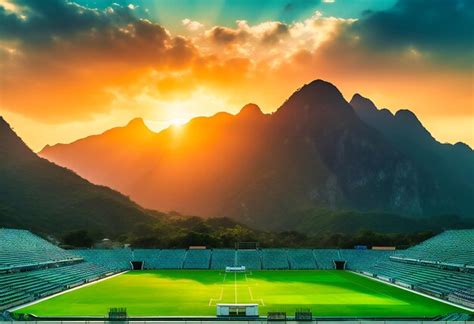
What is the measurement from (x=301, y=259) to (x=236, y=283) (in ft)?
77.6

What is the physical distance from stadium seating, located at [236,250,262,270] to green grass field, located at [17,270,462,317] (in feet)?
36.8

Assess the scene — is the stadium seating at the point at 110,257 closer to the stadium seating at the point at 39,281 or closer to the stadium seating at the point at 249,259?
the stadium seating at the point at 39,281

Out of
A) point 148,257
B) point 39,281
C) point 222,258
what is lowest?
point 39,281

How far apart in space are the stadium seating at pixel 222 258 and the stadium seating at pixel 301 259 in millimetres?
8275

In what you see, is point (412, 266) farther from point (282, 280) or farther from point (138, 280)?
point (138, 280)

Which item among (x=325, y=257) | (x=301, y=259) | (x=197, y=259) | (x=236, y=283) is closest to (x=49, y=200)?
(x=197, y=259)

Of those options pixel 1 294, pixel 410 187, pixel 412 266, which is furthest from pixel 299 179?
pixel 1 294

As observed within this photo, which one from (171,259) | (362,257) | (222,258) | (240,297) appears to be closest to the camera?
(240,297)

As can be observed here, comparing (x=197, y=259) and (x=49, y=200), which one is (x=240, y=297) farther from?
(x=49, y=200)

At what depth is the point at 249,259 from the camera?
71000 mm

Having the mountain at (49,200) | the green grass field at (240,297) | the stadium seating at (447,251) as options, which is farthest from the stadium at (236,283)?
the mountain at (49,200)

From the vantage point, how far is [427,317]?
28516 mm

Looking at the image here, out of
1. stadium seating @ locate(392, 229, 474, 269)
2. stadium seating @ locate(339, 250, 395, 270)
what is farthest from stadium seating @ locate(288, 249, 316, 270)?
stadium seating @ locate(392, 229, 474, 269)

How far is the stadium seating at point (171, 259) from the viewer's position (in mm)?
69812
